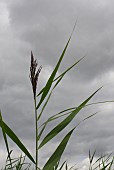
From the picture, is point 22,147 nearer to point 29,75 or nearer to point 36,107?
point 36,107

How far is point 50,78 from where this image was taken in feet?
8.09

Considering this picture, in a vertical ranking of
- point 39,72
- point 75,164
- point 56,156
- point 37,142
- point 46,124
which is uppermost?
point 75,164

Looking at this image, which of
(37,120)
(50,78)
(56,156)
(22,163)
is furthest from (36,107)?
(22,163)

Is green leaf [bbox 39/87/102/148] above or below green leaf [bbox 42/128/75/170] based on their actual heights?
above

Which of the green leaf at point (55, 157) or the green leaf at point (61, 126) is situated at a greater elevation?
the green leaf at point (61, 126)

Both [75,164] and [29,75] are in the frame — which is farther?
[75,164]

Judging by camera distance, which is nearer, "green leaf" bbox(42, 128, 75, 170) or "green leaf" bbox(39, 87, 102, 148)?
"green leaf" bbox(42, 128, 75, 170)

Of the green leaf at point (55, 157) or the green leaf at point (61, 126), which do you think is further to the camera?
the green leaf at point (61, 126)

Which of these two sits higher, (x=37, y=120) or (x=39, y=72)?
(x=39, y=72)

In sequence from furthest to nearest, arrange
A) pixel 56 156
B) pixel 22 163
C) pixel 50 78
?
pixel 22 163, pixel 50 78, pixel 56 156

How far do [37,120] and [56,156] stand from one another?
336 millimetres

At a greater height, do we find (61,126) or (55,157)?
(61,126)

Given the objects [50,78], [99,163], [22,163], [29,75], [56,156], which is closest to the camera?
[56,156]

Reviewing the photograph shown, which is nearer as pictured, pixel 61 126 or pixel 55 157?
pixel 55 157
